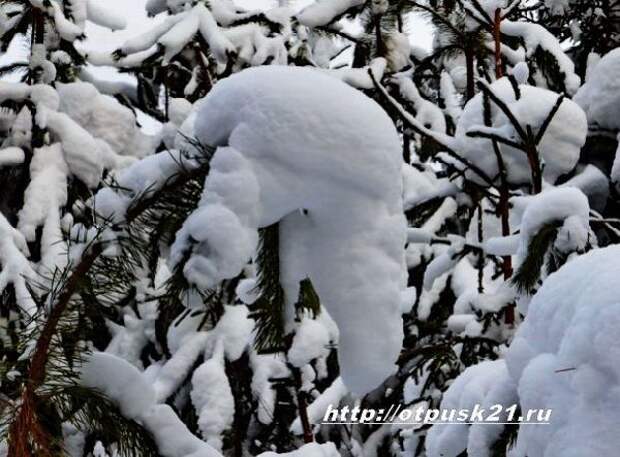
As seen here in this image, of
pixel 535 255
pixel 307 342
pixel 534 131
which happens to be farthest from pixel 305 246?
pixel 534 131

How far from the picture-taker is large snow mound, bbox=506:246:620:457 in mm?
1322

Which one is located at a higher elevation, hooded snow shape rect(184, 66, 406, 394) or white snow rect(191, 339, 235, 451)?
hooded snow shape rect(184, 66, 406, 394)

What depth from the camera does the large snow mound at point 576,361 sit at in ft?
4.34

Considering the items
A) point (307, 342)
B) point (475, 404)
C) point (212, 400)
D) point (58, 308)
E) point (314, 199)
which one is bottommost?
point (212, 400)

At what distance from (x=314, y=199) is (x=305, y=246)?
0.13 m

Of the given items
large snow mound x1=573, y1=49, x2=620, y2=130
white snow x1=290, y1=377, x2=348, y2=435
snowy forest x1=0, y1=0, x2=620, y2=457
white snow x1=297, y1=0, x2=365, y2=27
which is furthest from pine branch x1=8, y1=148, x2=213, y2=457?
white snow x1=297, y1=0, x2=365, y2=27

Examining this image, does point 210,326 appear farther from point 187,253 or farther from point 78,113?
point 187,253

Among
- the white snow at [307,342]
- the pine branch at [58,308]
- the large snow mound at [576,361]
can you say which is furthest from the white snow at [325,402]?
the pine branch at [58,308]

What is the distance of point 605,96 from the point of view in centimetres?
318

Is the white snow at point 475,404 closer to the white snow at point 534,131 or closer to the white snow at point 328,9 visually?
the white snow at point 534,131

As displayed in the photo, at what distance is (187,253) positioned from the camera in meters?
1.25

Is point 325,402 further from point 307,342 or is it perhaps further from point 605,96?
point 605,96

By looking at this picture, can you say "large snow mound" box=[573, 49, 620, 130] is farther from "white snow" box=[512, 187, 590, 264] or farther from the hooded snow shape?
the hooded snow shape

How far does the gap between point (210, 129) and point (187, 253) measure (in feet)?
1.00
